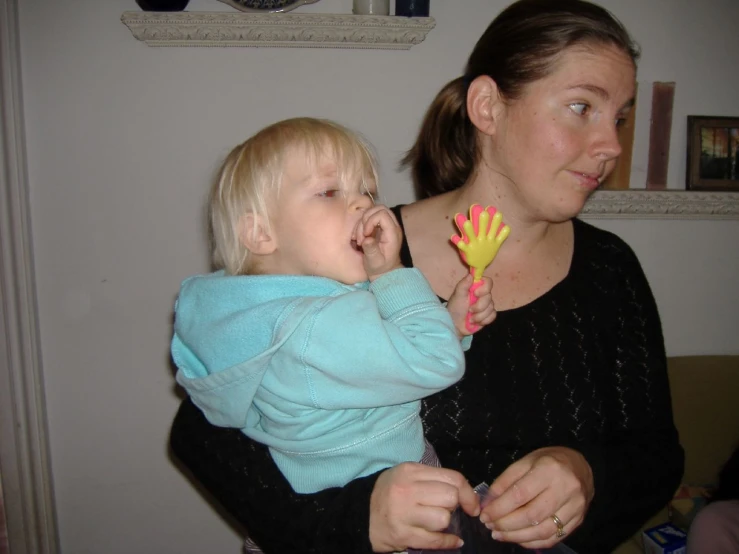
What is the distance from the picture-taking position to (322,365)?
0.75 m

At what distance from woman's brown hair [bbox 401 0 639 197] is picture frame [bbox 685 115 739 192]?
1324 mm

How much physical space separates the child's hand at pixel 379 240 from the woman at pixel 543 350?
0.28 m

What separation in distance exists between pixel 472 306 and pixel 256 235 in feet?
1.25

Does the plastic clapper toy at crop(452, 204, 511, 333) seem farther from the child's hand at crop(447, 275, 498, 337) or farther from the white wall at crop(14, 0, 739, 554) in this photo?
the white wall at crop(14, 0, 739, 554)

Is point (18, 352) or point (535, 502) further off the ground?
point (535, 502)

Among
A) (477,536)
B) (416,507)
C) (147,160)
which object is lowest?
(477,536)

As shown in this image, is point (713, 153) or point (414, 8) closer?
point (414, 8)

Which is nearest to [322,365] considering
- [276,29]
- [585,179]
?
[585,179]

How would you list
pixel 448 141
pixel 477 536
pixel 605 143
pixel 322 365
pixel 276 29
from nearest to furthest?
pixel 322 365
pixel 477 536
pixel 605 143
pixel 448 141
pixel 276 29

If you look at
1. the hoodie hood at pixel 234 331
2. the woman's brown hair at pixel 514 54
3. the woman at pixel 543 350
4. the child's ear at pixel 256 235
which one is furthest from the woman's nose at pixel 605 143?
the child's ear at pixel 256 235

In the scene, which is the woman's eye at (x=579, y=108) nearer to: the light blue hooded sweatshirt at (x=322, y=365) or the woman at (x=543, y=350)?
the woman at (x=543, y=350)

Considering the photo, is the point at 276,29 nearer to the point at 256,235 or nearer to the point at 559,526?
the point at 256,235

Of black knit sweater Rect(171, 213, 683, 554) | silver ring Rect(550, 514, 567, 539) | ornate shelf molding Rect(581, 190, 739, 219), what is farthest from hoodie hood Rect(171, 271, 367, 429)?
→ ornate shelf molding Rect(581, 190, 739, 219)

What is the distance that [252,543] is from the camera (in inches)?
39.3
